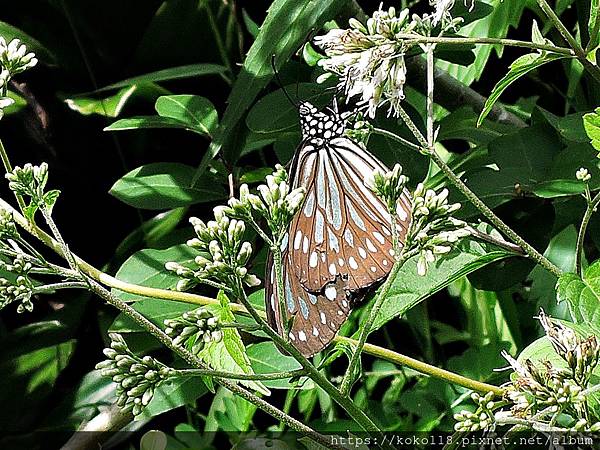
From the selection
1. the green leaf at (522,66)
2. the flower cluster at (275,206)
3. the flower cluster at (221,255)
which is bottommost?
the flower cluster at (221,255)

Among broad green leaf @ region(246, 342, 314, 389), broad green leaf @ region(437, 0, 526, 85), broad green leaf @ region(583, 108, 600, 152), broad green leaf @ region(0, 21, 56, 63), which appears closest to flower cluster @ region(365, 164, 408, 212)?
broad green leaf @ region(583, 108, 600, 152)

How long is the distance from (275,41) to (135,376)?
256 millimetres

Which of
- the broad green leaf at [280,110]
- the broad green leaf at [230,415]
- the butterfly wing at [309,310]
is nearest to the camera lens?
the butterfly wing at [309,310]

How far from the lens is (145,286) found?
666 millimetres

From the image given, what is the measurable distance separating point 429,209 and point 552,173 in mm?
243

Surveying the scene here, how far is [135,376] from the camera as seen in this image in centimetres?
46

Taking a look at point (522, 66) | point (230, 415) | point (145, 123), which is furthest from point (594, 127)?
point (230, 415)

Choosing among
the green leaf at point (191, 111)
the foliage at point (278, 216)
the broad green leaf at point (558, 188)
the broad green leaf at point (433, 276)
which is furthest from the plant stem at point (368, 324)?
the green leaf at point (191, 111)

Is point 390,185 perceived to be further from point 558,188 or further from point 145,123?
point 145,123

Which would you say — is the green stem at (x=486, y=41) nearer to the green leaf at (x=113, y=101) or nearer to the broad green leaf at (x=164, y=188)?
the broad green leaf at (x=164, y=188)

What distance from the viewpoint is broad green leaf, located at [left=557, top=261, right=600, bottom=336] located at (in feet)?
1.63

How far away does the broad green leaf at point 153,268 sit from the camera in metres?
0.68

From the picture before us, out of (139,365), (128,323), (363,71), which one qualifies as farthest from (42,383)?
(363,71)

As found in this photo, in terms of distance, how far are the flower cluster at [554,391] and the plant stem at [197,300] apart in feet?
0.27
